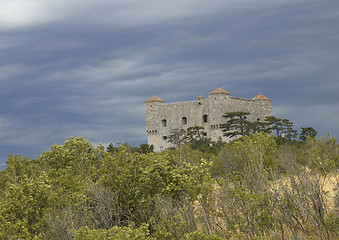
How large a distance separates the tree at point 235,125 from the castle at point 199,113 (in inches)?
39.0

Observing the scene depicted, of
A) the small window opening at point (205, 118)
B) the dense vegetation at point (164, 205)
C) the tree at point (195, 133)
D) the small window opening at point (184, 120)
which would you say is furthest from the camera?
the small window opening at point (184, 120)

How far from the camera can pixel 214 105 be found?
61781mm

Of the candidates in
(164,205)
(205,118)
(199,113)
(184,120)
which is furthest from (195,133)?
(164,205)

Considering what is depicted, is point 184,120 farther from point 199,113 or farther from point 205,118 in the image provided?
point 205,118

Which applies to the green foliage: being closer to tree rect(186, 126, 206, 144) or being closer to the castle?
the castle

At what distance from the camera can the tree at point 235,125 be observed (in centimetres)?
5910

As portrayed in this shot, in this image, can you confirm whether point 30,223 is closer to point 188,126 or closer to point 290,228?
point 290,228

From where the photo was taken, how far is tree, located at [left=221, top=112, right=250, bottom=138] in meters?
59.1

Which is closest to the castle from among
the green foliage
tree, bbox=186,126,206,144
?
tree, bbox=186,126,206,144

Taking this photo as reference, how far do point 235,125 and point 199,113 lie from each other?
5.79 m

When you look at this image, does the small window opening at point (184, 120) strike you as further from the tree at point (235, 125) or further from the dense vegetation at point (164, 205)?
the dense vegetation at point (164, 205)

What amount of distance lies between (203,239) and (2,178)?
11.1 metres

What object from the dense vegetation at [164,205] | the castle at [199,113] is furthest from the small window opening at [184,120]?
the dense vegetation at [164,205]

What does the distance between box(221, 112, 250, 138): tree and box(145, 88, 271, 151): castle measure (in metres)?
0.99
